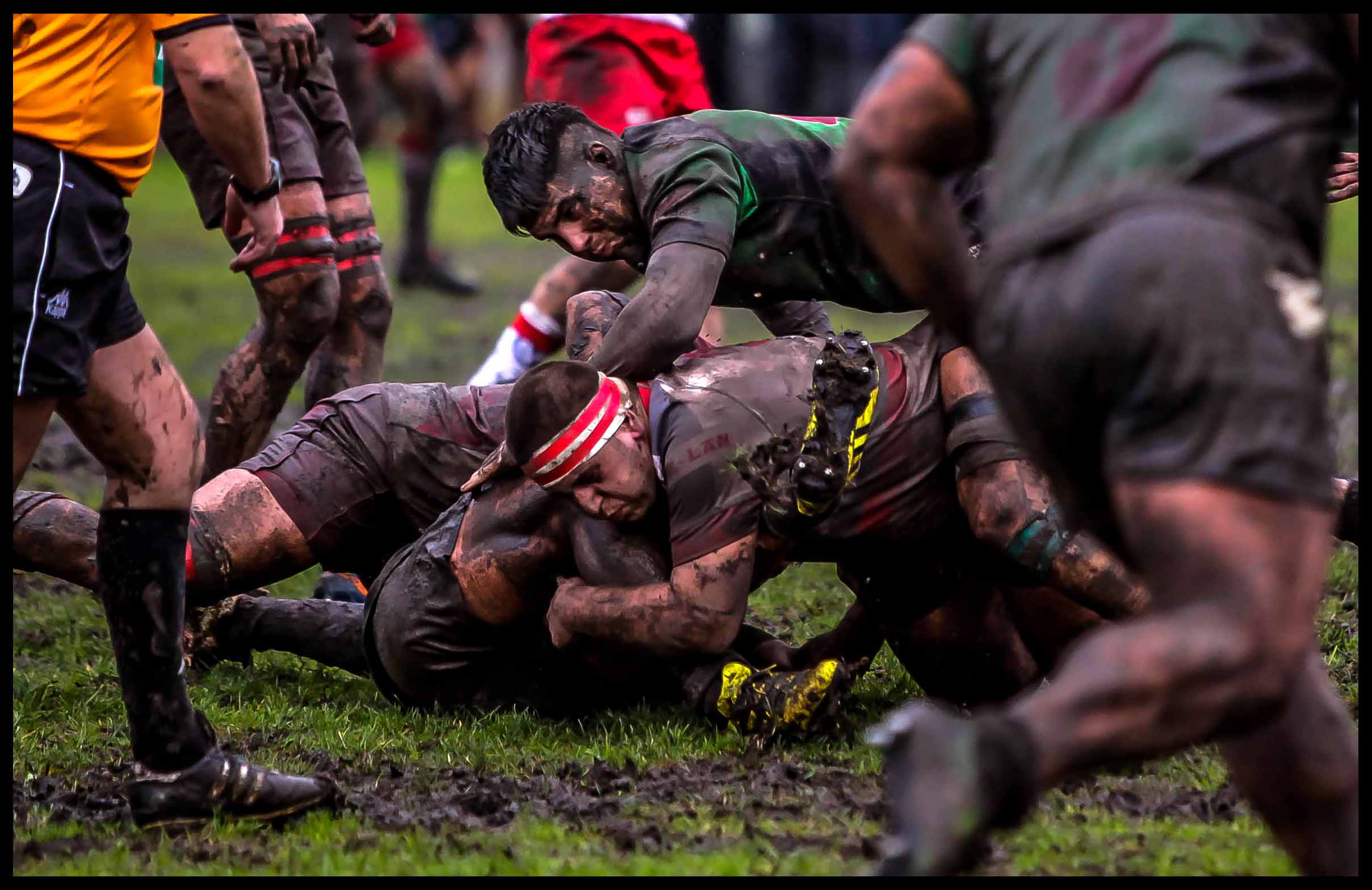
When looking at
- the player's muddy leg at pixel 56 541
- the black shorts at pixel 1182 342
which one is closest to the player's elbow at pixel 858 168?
the black shorts at pixel 1182 342

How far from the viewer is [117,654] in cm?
314

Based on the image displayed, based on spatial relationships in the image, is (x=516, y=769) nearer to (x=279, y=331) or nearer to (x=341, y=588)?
(x=341, y=588)

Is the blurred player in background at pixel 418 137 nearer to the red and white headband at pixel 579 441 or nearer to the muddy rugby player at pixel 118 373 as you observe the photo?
the red and white headband at pixel 579 441

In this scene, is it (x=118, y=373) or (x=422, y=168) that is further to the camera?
(x=422, y=168)

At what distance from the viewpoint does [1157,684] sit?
1871 mm

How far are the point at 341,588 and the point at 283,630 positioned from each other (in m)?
0.48

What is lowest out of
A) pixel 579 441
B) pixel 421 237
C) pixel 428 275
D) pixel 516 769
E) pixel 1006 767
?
pixel 428 275

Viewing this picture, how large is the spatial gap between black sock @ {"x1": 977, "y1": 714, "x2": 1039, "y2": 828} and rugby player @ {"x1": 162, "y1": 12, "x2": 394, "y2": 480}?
11.6 feet

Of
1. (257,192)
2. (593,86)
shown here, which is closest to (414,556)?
(257,192)

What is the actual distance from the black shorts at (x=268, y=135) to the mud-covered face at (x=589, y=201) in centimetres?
130

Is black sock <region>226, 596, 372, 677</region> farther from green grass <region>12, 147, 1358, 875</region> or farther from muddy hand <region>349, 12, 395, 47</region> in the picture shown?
muddy hand <region>349, 12, 395, 47</region>

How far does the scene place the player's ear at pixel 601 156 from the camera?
4293 millimetres

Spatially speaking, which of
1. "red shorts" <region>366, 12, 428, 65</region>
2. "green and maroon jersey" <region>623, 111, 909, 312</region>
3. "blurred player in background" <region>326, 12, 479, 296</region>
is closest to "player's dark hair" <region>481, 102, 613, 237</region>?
"green and maroon jersey" <region>623, 111, 909, 312</region>

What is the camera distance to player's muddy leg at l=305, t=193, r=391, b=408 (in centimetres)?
557
